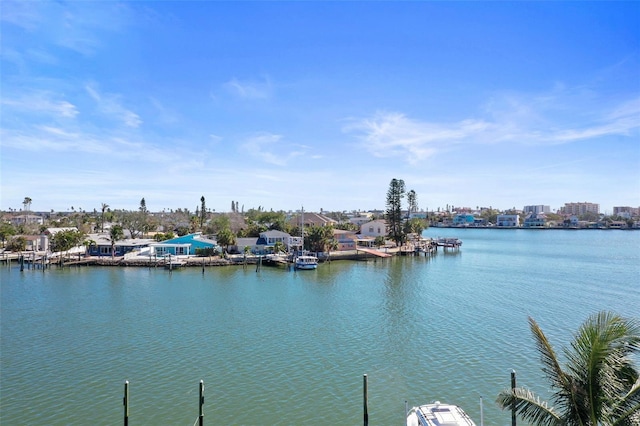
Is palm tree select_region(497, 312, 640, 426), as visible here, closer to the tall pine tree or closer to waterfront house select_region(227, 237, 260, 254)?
waterfront house select_region(227, 237, 260, 254)

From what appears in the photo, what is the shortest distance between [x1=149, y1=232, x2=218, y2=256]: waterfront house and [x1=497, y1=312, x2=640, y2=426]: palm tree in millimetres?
56552

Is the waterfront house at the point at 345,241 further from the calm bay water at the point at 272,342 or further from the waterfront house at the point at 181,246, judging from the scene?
the calm bay water at the point at 272,342

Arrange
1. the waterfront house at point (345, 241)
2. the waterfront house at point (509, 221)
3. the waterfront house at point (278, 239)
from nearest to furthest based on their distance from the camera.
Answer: the waterfront house at point (278, 239)
the waterfront house at point (345, 241)
the waterfront house at point (509, 221)

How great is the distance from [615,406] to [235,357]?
16.7 m

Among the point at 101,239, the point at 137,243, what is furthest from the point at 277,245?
the point at 101,239

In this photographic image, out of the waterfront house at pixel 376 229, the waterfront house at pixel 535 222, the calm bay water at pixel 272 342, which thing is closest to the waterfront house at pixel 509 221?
the waterfront house at pixel 535 222

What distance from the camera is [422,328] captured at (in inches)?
1032

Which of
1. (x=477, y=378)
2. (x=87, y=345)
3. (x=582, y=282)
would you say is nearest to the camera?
(x=477, y=378)

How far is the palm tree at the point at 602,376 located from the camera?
7.50 m

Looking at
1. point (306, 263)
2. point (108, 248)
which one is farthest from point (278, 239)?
point (108, 248)

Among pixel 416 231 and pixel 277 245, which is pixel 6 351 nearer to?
pixel 277 245

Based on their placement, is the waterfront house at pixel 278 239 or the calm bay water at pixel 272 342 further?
the waterfront house at pixel 278 239

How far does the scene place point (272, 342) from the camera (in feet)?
75.2

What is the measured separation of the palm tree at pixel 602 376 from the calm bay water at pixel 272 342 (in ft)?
24.5
